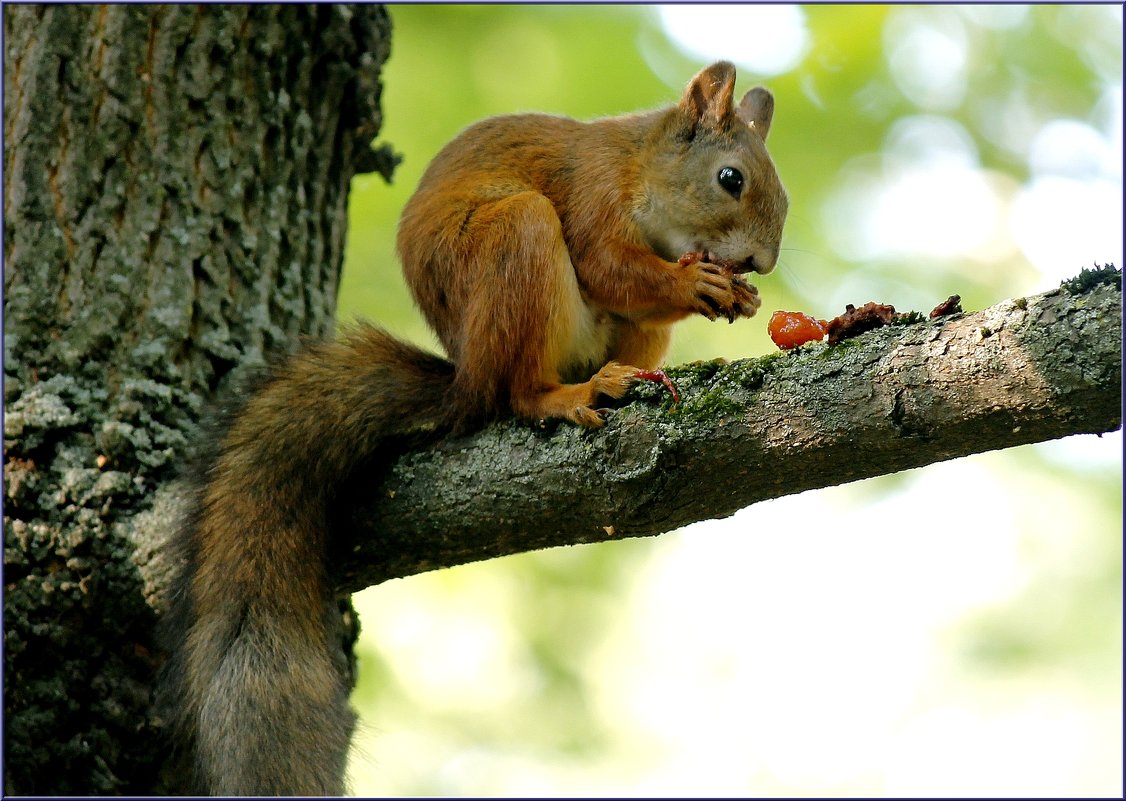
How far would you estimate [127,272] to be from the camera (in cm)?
287

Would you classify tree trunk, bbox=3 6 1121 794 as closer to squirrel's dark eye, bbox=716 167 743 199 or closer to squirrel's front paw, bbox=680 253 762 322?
squirrel's front paw, bbox=680 253 762 322

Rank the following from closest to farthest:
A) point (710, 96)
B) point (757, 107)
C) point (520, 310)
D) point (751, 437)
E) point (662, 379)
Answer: point (751, 437)
point (662, 379)
point (520, 310)
point (710, 96)
point (757, 107)

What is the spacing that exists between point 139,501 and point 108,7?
4.62 ft

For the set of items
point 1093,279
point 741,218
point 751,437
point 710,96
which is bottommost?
point 751,437

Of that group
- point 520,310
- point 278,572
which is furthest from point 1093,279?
point 278,572

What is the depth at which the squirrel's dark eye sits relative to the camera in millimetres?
3018

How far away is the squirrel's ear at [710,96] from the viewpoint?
3.11m

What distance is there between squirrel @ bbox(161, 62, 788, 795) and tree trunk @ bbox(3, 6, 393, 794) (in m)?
0.21

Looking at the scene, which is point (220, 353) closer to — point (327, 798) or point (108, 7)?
point (108, 7)

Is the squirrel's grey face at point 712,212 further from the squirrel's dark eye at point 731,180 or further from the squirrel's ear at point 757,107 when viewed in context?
the squirrel's ear at point 757,107

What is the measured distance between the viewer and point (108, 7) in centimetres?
301

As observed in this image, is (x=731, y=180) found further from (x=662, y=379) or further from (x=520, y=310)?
(x=662, y=379)

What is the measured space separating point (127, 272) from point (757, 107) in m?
1.96

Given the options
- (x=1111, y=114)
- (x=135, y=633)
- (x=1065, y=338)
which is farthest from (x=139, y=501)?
(x=1111, y=114)
